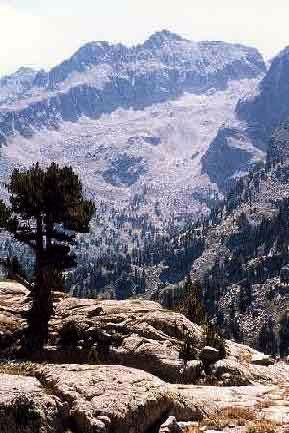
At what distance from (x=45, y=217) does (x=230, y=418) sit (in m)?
23.9

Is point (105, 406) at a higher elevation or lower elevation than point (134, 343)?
lower

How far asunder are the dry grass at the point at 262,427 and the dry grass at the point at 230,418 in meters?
0.74

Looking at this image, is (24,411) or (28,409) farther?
(28,409)

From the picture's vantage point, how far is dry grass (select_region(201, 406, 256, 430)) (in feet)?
79.2

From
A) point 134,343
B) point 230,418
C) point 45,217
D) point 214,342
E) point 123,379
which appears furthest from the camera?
point 45,217

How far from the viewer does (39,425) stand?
2069cm

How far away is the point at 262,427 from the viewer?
22875 mm

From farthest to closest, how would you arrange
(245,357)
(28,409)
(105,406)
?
(245,357)
(105,406)
(28,409)

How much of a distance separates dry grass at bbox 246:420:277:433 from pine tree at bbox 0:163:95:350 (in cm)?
2074

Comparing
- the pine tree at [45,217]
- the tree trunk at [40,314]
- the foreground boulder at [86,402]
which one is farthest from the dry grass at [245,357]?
the foreground boulder at [86,402]

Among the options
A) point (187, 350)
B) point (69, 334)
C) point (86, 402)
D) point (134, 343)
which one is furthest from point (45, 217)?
point (86, 402)

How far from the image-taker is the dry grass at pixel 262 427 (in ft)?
73.7

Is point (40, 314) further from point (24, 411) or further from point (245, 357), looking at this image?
point (24, 411)

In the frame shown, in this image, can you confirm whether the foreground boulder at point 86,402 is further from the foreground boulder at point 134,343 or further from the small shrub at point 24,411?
the foreground boulder at point 134,343
